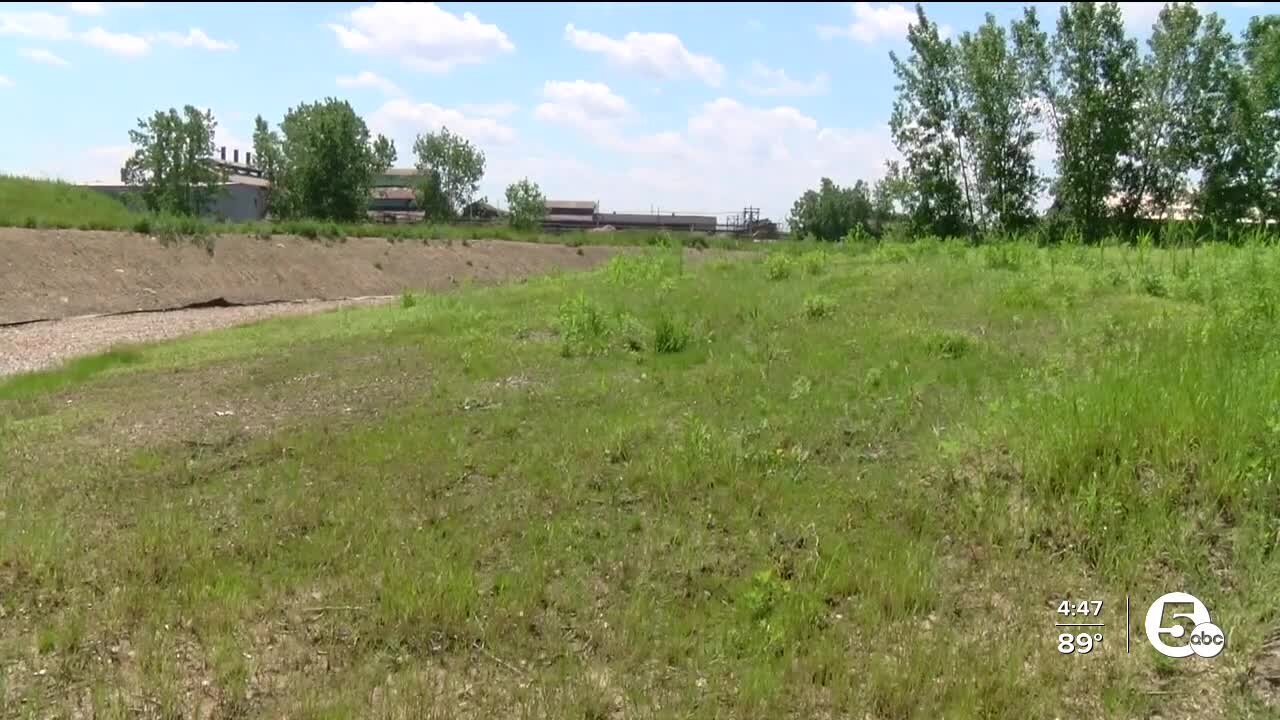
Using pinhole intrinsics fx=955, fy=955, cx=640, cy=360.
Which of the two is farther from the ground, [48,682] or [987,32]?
[987,32]

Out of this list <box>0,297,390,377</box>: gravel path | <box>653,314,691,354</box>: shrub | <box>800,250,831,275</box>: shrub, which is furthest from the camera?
<box>0,297,390,377</box>: gravel path

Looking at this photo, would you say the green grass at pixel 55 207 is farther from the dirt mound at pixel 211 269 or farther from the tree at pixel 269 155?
the tree at pixel 269 155

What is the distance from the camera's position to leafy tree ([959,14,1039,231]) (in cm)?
4344

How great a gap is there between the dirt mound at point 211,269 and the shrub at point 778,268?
68.4ft

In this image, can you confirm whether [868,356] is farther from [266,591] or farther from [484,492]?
[266,591]

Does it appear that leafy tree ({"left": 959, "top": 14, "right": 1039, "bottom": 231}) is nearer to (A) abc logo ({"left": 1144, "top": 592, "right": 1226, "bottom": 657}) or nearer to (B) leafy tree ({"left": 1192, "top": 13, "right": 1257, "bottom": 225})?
(B) leafy tree ({"left": 1192, "top": 13, "right": 1257, "bottom": 225})

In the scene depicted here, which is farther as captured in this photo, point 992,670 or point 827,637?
point 827,637

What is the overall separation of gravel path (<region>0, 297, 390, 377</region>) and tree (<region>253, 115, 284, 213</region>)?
126 ft

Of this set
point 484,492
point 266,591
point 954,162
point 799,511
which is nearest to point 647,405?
point 484,492

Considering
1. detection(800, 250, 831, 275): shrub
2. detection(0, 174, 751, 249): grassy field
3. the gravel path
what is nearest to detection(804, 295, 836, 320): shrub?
detection(800, 250, 831, 275): shrub

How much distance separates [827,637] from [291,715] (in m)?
2.46

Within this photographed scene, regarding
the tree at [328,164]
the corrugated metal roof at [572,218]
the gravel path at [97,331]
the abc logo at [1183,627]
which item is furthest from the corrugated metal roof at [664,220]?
the abc logo at [1183,627]

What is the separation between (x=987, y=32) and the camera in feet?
143

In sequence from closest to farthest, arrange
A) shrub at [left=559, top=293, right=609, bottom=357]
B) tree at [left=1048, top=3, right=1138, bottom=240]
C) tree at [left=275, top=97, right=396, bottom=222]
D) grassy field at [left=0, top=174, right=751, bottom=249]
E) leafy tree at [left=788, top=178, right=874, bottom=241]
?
shrub at [left=559, top=293, right=609, bottom=357] < grassy field at [left=0, top=174, right=751, bottom=249] < tree at [left=1048, top=3, right=1138, bottom=240] < tree at [left=275, top=97, right=396, bottom=222] < leafy tree at [left=788, top=178, right=874, bottom=241]
